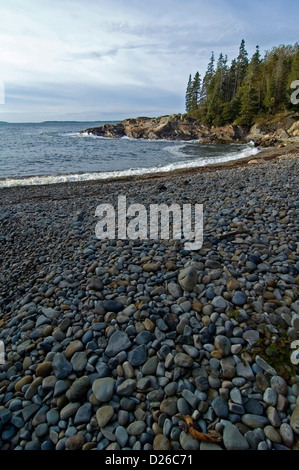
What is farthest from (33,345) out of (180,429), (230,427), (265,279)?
(265,279)

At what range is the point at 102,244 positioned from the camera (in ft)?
14.7

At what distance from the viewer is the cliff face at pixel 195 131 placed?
126 ft

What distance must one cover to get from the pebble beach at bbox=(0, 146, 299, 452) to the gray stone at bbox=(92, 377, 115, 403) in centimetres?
1

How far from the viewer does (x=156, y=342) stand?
2.44m

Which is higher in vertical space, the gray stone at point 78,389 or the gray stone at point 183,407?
the gray stone at point 183,407

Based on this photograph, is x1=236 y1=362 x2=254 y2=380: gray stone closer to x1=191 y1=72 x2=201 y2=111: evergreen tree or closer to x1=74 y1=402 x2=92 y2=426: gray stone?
x1=74 y1=402 x2=92 y2=426: gray stone

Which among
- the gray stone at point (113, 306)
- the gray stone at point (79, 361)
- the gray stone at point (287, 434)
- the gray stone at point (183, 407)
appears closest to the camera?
the gray stone at point (287, 434)

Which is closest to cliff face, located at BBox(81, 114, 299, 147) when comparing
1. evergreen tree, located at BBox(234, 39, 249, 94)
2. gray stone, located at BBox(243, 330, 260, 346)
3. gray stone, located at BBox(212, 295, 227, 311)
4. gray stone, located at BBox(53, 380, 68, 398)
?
evergreen tree, located at BBox(234, 39, 249, 94)

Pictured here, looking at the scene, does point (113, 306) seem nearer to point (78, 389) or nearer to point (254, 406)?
point (78, 389)

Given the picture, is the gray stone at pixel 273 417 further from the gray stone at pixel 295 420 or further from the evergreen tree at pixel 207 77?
the evergreen tree at pixel 207 77

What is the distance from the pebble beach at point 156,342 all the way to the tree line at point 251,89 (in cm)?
4583

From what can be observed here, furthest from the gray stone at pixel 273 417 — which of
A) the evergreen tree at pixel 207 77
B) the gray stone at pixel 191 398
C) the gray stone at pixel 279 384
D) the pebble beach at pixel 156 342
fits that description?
the evergreen tree at pixel 207 77

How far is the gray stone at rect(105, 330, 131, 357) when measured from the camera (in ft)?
7.95

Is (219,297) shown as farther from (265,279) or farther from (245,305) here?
(265,279)
